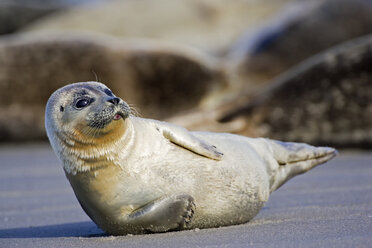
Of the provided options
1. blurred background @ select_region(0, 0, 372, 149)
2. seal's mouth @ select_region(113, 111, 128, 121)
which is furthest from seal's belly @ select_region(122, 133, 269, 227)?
blurred background @ select_region(0, 0, 372, 149)

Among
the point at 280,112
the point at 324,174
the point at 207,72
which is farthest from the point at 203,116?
the point at 207,72

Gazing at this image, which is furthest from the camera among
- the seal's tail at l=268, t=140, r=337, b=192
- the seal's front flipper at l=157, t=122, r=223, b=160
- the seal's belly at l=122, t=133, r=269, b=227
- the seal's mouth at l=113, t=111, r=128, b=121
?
the seal's tail at l=268, t=140, r=337, b=192

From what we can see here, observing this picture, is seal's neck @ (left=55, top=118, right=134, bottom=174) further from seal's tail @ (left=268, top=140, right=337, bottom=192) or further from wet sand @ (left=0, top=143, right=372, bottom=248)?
seal's tail @ (left=268, top=140, right=337, bottom=192)

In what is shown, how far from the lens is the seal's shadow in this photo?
321 cm

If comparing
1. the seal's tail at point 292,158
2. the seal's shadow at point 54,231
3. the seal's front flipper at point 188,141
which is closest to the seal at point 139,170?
the seal's front flipper at point 188,141

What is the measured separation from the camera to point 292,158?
3.80 meters

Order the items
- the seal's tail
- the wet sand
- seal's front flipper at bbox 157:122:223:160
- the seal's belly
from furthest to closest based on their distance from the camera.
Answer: the seal's tail → seal's front flipper at bbox 157:122:223:160 → the seal's belly → the wet sand

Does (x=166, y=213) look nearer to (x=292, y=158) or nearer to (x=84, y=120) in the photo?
(x=84, y=120)

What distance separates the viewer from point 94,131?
3059mm

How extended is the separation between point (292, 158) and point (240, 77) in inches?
246

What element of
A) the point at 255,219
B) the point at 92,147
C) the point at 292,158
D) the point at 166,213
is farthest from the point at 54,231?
the point at 292,158

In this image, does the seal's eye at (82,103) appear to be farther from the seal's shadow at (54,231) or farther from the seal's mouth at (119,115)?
the seal's shadow at (54,231)

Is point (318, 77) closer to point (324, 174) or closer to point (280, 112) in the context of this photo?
point (280, 112)

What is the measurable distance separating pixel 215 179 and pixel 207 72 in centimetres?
649
